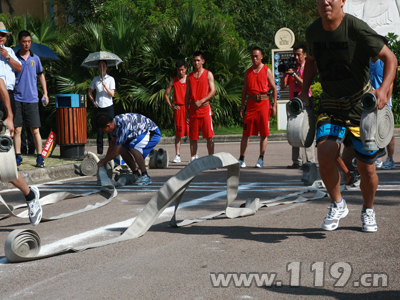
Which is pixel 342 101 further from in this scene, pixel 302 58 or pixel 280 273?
pixel 302 58

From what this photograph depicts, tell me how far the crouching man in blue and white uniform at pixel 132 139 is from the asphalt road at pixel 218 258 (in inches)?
65.1

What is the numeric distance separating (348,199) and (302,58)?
148 inches

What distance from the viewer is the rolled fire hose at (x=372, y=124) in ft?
13.6

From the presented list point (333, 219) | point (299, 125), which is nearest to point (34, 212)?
point (299, 125)

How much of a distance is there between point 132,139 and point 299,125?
4.12m

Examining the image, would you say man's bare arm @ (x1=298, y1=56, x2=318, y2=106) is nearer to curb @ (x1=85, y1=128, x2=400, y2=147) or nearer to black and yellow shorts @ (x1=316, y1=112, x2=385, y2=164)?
black and yellow shorts @ (x1=316, y1=112, x2=385, y2=164)

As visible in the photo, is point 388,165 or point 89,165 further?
point 89,165

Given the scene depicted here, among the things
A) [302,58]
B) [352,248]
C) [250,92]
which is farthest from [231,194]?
[250,92]

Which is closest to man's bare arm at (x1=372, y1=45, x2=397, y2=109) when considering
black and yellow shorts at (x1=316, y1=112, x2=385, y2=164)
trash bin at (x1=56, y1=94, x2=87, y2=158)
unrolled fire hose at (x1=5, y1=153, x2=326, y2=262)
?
black and yellow shorts at (x1=316, y1=112, x2=385, y2=164)

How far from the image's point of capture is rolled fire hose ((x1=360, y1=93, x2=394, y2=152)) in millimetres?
4152

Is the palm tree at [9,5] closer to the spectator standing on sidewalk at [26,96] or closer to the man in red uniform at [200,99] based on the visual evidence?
the spectator standing on sidewalk at [26,96]

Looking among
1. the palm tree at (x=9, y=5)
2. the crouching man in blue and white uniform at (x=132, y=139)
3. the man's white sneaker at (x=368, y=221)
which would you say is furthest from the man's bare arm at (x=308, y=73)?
the palm tree at (x=9, y=5)

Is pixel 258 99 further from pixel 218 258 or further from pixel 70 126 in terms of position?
pixel 218 258

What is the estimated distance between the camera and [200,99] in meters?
10.5
